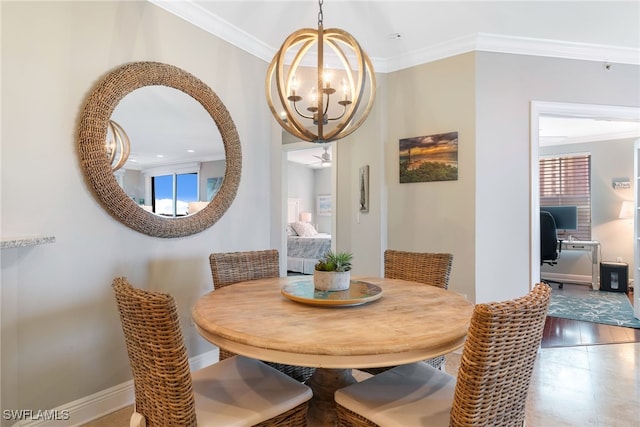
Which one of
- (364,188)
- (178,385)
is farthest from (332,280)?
(364,188)

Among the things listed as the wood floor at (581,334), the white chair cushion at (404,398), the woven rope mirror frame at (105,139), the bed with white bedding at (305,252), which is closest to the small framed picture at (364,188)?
the woven rope mirror frame at (105,139)

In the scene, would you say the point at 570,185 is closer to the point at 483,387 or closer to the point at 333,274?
the point at 333,274

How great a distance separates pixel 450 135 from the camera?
3.04 meters

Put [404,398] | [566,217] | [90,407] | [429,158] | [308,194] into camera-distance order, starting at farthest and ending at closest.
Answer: [308,194] < [566,217] < [429,158] < [90,407] < [404,398]

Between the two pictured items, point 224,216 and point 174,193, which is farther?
point 224,216

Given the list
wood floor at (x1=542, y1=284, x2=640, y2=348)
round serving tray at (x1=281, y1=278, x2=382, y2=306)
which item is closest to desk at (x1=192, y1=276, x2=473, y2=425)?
round serving tray at (x1=281, y1=278, x2=382, y2=306)

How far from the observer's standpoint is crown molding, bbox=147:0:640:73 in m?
2.79

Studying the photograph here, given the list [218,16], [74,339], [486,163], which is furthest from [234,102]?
[486,163]

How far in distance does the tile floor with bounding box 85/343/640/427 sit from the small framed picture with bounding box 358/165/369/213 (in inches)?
60.9

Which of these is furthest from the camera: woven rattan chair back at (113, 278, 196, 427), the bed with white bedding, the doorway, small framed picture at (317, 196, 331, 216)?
small framed picture at (317, 196, 331, 216)

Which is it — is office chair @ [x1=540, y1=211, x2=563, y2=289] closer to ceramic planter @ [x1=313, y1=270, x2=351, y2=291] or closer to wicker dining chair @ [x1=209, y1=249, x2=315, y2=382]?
wicker dining chair @ [x1=209, y1=249, x2=315, y2=382]

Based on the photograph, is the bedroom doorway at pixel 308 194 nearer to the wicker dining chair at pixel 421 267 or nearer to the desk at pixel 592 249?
the desk at pixel 592 249

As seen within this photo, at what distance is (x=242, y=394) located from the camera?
53.9 inches

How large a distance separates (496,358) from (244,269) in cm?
158
